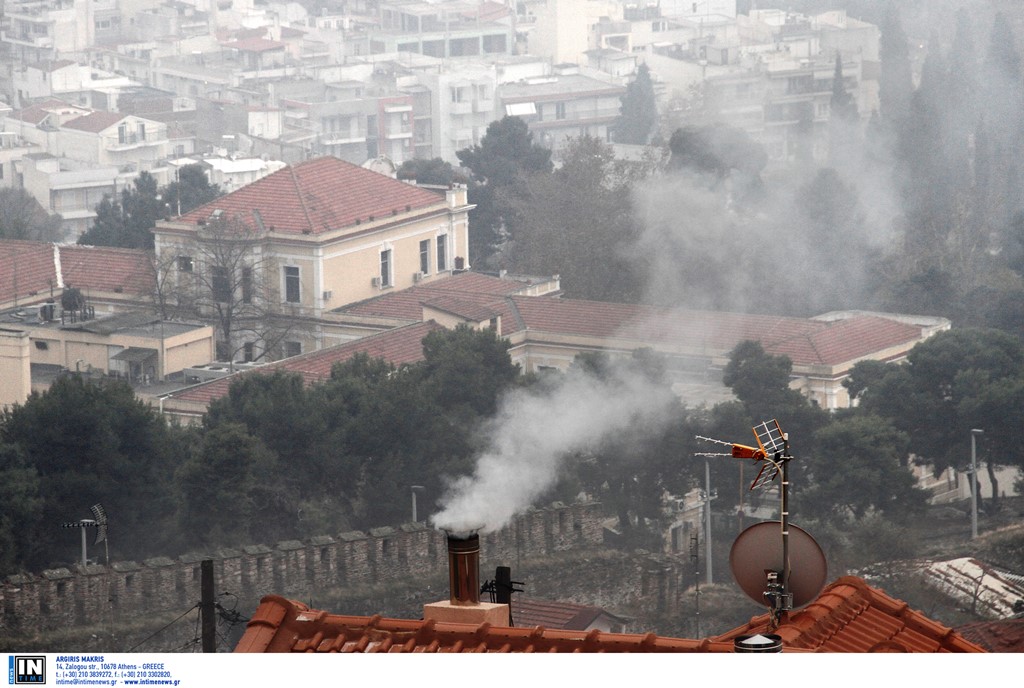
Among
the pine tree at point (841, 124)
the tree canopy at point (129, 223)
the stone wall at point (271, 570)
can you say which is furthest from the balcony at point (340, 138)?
the stone wall at point (271, 570)

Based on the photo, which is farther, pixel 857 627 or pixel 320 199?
pixel 320 199

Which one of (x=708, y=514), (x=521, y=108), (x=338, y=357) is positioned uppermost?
(x=708, y=514)

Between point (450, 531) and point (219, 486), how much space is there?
10.6m

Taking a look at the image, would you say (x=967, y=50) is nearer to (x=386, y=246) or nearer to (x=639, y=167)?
(x=639, y=167)

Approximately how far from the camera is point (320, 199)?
103 ft

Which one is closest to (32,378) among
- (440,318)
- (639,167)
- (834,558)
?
(440,318)

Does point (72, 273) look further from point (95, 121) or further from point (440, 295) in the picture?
point (95, 121)

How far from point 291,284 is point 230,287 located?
2.94ft

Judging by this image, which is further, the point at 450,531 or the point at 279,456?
Answer: the point at 279,456

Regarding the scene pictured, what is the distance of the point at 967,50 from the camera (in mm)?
46812

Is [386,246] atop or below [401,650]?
below

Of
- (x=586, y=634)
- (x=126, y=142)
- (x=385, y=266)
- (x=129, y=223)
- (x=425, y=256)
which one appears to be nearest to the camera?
(x=586, y=634)

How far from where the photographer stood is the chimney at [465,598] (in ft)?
22.9

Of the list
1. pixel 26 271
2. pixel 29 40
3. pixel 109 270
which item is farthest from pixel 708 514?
pixel 29 40
